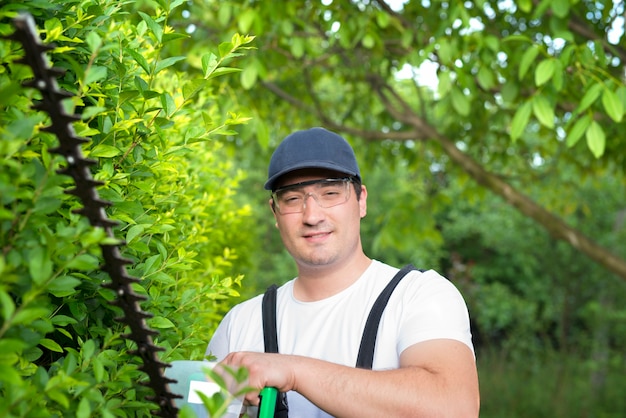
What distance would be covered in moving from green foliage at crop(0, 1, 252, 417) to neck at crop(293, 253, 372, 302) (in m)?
0.40

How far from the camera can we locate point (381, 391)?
6.57 feet

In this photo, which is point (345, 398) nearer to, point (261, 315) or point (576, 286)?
point (261, 315)

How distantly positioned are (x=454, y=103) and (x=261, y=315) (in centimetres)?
295

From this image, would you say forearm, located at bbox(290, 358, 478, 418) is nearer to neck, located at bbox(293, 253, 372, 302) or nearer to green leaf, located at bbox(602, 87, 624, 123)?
neck, located at bbox(293, 253, 372, 302)

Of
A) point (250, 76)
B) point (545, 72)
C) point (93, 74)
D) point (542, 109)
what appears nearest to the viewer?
point (93, 74)

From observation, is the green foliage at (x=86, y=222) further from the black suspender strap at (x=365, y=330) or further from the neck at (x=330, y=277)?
the neck at (x=330, y=277)

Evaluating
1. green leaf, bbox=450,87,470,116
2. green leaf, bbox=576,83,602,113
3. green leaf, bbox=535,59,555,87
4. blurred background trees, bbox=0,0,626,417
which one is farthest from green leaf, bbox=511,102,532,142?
green leaf, bbox=450,87,470,116

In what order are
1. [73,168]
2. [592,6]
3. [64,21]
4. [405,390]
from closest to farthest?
[73,168] → [64,21] → [405,390] → [592,6]

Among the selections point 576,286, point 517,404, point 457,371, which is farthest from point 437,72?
point 576,286

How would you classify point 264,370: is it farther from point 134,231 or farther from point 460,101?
point 460,101

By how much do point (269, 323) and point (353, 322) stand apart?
301mm

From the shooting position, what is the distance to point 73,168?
1.35m

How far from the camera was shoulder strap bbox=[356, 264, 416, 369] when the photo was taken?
2414 millimetres

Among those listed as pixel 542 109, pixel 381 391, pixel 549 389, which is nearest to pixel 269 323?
pixel 381 391
